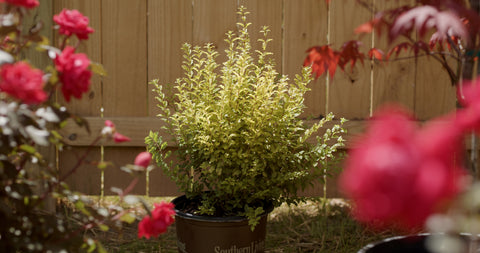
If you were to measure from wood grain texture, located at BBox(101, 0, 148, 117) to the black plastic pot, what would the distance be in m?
Result: 0.88

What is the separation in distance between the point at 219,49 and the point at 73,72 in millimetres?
1452

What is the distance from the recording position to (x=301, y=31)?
2529 mm

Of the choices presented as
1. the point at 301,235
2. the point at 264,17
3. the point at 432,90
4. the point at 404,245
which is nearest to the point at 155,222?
the point at 404,245

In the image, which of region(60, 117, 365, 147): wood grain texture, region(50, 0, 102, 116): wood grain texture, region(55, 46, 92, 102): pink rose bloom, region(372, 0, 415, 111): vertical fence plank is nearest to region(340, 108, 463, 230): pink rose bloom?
region(55, 46, 92, 102): pink rose bloom

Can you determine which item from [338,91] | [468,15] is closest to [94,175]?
[338,91]

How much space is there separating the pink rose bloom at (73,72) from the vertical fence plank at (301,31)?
1506mm

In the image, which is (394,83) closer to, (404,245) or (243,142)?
(243,142)

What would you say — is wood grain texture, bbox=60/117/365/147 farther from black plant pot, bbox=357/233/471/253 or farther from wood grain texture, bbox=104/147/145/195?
black plant pot, bbox=357/233/471/253

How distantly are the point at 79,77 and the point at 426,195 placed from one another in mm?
850

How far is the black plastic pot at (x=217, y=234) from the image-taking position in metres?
1.82

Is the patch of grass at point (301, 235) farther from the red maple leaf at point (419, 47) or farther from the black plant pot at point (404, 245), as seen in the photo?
the red maple leaf at point (419, 47)

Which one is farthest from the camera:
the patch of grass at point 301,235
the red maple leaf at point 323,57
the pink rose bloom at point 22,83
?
the patch of grass at point 301,235

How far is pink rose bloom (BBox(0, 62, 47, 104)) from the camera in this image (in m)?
0.98

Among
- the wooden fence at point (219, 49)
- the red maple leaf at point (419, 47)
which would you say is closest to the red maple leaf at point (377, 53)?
the red maple leaf at point (419, 47)
